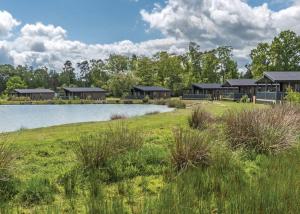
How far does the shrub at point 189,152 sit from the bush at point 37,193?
254cm

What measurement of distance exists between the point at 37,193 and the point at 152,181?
221cm

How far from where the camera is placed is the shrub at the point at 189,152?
7.99 m

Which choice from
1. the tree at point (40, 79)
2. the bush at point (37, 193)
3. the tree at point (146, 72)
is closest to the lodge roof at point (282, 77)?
the bush at point (37, 193)

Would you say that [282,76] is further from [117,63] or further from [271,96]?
[117,63]

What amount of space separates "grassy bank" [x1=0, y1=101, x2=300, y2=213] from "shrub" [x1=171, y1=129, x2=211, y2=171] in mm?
41

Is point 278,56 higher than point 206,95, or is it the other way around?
point 278,56

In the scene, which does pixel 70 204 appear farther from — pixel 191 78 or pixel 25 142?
pixel 191 78

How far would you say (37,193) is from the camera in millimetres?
6605

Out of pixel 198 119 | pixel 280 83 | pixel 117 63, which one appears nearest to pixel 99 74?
pixel 117 63

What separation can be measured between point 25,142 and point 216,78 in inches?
2951

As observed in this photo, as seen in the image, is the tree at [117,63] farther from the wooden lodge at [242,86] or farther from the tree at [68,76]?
the wooden lodge at [242,86]

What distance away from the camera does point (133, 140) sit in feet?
31.1

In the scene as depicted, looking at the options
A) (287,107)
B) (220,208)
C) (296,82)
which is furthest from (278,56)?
(220,208)

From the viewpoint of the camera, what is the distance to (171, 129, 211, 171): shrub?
7992 mm
